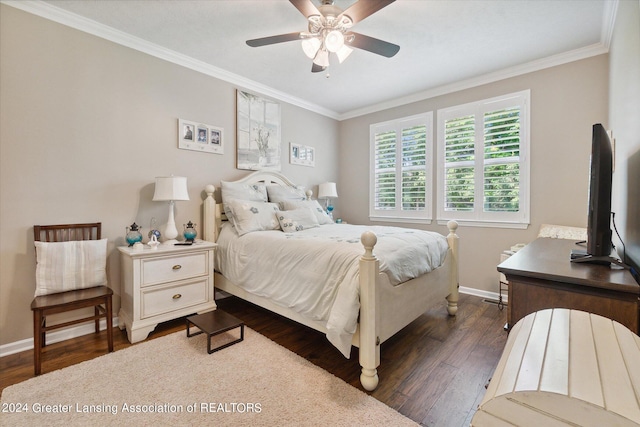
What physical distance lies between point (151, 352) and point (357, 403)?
5.09ft

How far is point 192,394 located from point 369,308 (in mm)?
1156

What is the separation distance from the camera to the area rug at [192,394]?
1.46 m

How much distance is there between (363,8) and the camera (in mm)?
1759

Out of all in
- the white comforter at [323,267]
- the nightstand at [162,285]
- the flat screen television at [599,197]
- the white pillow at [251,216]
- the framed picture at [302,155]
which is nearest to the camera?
the flat screen television at [599,197]

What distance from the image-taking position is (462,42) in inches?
104

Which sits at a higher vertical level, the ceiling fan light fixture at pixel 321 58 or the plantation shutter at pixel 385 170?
the ceiling fan light fixture at pixel 321 58

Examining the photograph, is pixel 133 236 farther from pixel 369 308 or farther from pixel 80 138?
pixel 369 308

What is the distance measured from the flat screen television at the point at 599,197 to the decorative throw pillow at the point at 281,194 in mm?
2706

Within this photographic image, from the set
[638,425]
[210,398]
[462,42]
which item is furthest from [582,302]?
[462,42]

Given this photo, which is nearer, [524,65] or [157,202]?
[157,202]

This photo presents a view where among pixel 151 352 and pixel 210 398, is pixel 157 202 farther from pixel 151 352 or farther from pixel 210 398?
pixel 210 398

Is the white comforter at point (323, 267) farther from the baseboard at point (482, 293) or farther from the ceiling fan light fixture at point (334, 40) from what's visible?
the ceiling fan light fixture at point (334, 40)

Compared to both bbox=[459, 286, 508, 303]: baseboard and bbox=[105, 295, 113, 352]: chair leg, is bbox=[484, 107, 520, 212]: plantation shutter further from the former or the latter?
bbox=[105, 295, 113, 352]: chair leg

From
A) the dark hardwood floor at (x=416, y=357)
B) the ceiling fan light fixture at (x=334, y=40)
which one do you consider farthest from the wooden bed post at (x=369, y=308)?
the ceiling fan light fixture at (x=334, y=40)
